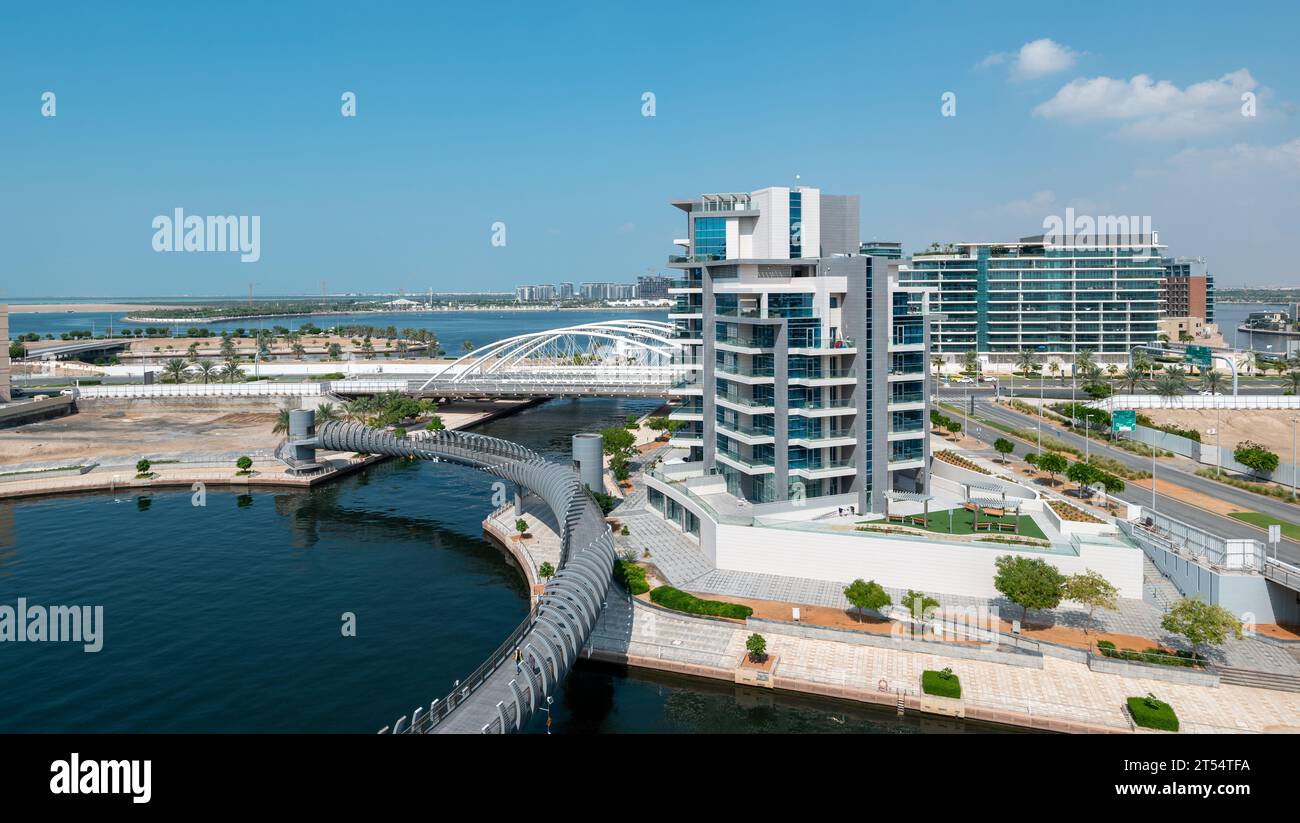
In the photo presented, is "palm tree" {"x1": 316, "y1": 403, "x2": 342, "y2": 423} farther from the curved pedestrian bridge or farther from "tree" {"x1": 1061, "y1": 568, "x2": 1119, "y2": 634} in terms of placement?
"tree" {"x1": 1061, "y1": 568, "x2": 1119, "y2": 634}

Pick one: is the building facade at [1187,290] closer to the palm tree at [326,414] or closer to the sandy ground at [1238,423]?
the sandy ground at [1238,423]

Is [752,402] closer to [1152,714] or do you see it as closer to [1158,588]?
[1158,588]

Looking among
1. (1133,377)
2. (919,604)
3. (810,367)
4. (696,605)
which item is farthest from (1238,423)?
(696,605)

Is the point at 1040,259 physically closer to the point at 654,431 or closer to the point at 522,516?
the point at 654,431

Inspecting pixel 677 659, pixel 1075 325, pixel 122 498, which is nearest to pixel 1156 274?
pixel 1075 325

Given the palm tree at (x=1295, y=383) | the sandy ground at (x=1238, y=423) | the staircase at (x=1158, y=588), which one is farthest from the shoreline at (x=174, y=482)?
the palm tree at (x=1295, y=383)

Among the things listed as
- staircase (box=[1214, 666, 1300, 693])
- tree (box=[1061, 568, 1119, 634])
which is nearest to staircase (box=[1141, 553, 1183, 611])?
tree (box=[1061, 568, 1119, 634])
